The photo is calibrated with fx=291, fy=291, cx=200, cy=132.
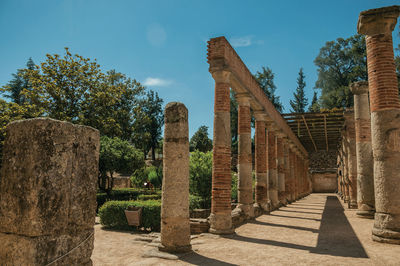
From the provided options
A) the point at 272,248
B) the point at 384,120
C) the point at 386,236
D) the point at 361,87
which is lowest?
the point at 272,248

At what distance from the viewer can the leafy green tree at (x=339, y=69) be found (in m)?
40.0

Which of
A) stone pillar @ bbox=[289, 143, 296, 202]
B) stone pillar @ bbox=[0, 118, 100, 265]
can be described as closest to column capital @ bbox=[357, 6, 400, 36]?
stone pillar @ bbox=[0, 118, 100, 265]

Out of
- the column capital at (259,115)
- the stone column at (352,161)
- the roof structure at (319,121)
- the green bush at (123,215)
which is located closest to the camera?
the green bush at (123,215)

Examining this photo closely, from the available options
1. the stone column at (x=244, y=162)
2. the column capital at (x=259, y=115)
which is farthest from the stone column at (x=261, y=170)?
the stone column at (x=244, y=162)

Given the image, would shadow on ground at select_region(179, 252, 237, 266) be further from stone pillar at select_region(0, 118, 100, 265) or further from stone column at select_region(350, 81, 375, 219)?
stone column at select_region(350, 81, 375, 219)

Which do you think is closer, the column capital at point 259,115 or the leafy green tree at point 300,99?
the column capital at point 259,115

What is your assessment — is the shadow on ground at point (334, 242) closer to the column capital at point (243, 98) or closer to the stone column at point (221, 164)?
the stone column at point (221, 164)

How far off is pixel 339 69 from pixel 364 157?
3655cm

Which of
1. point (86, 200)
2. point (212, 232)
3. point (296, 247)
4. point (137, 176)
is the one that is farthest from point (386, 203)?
point (137, 176)

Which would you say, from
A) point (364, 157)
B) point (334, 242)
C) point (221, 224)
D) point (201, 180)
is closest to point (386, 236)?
point (334, 242)

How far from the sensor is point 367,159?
1167 cm

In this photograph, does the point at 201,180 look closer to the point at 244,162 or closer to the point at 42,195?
the point at 244,162

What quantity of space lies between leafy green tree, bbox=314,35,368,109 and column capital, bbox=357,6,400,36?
32661mm

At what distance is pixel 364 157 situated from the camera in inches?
462
